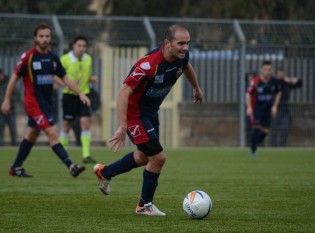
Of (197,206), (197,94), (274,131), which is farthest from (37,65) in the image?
(274,131)

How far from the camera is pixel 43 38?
43.5 ft

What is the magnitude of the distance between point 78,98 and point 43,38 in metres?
4.26

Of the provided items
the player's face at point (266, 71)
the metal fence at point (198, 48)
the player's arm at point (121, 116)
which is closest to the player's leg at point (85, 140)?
the player's face at point (266, 71)

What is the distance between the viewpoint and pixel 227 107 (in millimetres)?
24656

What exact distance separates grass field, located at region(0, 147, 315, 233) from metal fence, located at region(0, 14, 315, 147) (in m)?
5.86

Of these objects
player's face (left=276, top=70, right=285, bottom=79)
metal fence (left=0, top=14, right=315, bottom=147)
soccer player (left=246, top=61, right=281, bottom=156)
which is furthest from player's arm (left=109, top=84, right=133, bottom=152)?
player's face (left=276, top=70, right=285, bottom=79)

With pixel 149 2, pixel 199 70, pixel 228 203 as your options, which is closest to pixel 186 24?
pixel 199 70

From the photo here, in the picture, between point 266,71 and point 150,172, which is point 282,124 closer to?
point 266,71

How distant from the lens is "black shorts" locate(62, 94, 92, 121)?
57.1 ft

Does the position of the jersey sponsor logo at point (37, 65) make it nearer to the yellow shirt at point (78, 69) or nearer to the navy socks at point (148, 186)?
the yellow shirt at point (78, 69)

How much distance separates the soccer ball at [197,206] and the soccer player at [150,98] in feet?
1.27

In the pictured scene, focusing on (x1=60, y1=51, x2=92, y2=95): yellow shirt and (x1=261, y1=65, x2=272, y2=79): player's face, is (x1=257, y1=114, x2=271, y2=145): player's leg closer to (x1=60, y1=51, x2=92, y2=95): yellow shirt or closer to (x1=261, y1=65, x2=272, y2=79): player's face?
(x1=261, y1=65, x2=272, y2=79): player's face

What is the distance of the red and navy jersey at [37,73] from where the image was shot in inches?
528

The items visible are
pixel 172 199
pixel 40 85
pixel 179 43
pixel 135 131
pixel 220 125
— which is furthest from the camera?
pixel 220 125
